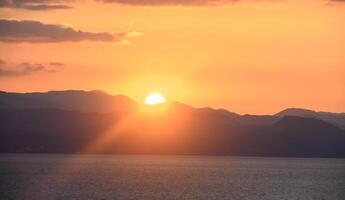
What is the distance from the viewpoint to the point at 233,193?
16088 centimetres

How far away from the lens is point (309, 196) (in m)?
158

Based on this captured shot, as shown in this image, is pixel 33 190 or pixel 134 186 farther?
pixel 134 186

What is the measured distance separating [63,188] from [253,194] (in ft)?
132

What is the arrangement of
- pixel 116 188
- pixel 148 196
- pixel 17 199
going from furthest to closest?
pixel 116 188 < pixel 148 196 < pixel 17 199

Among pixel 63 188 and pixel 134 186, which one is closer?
pixel 63 188

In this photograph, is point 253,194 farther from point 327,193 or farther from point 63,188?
point 63,188

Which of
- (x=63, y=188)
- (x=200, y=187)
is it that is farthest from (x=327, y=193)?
(x=63, y=188)

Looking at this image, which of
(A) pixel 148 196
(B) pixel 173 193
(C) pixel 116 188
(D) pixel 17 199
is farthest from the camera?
(C) pixel 116 188

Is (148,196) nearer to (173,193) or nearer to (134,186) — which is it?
(173,193)

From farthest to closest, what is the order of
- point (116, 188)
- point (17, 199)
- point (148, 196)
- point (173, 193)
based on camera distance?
1. point (116, 188)
2. point (173, 193)
3. point (148, 196)
4. point (17, 199)

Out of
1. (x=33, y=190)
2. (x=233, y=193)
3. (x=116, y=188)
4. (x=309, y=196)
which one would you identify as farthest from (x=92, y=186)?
(x=309, y=196)

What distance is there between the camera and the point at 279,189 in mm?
178625

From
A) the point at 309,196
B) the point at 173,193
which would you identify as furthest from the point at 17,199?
the point at 309,196

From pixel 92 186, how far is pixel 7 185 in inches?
755
